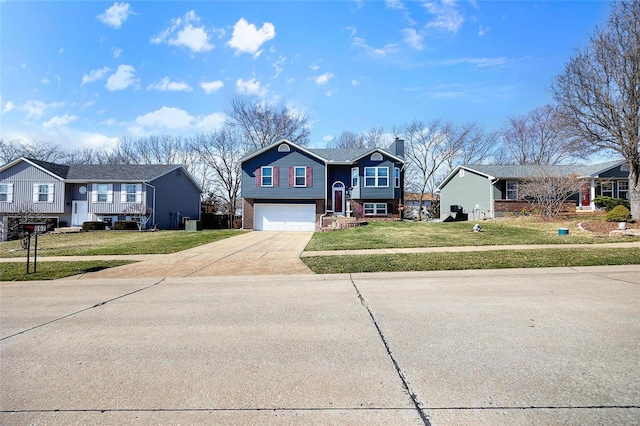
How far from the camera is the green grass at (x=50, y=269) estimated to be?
26.8 feet

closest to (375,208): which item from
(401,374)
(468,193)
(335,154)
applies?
(335,154)

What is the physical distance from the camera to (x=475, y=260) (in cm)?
891

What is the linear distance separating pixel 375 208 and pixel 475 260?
57.0ft

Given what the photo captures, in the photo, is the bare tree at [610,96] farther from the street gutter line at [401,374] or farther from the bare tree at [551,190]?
the street gutter line at [401,374]

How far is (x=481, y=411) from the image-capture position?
2373 millimetres

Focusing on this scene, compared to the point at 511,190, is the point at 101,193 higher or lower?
lower

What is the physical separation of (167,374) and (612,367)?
4062 millimetres

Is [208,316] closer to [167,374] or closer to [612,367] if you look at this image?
[167,374]

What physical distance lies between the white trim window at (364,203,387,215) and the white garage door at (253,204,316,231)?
423 centimetres

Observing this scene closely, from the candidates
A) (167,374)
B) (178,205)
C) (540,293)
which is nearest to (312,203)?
(178,205)

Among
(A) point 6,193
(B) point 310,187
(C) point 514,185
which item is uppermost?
(C) point 514,185

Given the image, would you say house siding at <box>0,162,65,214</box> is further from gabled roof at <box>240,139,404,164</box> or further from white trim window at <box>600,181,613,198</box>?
white trim window at <box>600,181,613,198</box>

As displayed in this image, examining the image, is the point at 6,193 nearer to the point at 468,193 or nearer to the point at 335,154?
the point at 335,154

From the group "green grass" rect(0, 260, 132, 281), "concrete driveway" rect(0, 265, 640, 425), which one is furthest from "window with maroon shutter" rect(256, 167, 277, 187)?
"concrete driveway" rect(0, 265, 640, 425)
